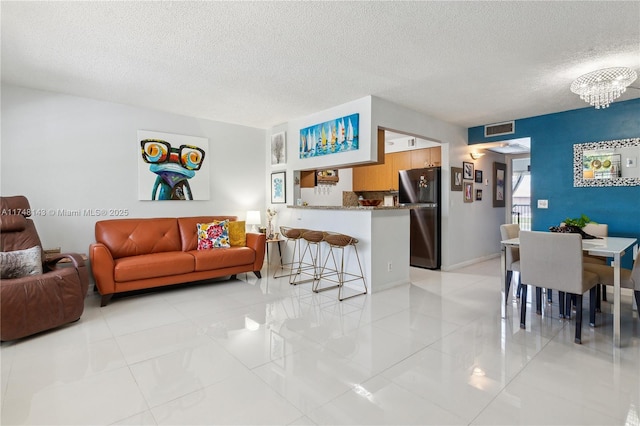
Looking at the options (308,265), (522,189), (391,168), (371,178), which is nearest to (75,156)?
(308,265)

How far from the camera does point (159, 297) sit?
12.4 ft

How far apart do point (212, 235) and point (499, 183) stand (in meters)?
5.87

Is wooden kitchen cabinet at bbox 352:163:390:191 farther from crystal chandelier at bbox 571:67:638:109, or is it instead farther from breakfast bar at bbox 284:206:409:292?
crystal chandelier at bbox 571:67:638:109

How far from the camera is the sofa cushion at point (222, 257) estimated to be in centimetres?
404

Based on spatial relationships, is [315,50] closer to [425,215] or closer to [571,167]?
[425,215]

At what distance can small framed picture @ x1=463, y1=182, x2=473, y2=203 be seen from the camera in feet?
18.6

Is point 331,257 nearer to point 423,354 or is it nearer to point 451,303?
point 451,303

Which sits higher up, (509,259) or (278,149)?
(278,149)

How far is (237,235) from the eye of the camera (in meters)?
4.71

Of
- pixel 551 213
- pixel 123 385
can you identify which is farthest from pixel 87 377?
pixel 551 213

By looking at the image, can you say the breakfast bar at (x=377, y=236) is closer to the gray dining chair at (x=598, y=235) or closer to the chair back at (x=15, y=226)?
the gray dining chair at (x=598, y=235)

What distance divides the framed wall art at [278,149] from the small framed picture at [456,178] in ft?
9.35

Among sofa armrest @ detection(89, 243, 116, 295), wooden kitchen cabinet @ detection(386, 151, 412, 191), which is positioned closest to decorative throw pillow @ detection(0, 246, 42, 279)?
sofa armrest @ detection(89, 243, 116, 295)

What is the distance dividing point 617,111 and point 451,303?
3.41 metres
